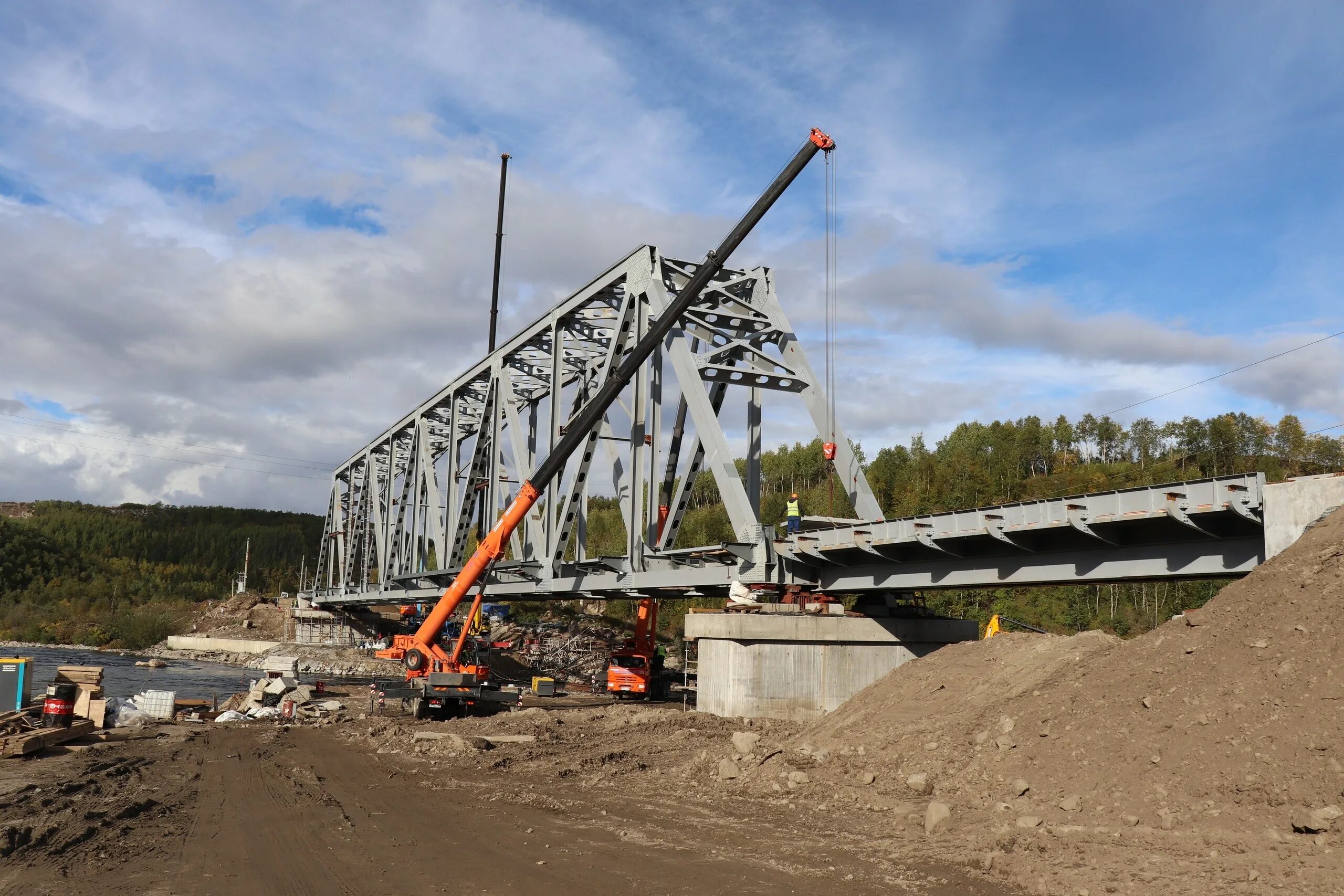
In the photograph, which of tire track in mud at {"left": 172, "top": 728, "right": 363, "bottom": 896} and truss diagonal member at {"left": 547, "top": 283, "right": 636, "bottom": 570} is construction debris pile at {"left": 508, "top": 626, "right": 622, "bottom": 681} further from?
tire track in mud at {"left": 172, "top": 728, "right": 363, "bottom": 896}

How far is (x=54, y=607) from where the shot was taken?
445 feet

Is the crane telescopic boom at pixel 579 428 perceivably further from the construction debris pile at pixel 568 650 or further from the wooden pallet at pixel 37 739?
the construction debris pile at pixel 568 650

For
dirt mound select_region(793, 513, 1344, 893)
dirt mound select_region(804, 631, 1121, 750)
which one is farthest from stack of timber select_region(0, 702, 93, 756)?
dirt mound select_region(804, 631, 1121, 750)

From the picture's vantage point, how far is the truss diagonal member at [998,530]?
67.5 ft

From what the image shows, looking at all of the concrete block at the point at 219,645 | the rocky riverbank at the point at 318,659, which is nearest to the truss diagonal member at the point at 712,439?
the rocky riverbank at the point at 318,659

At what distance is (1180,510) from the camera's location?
17656 millimetres

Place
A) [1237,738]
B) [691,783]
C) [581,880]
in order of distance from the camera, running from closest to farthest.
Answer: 1. [581,880]
2. [1237,738]
3. [691,783]

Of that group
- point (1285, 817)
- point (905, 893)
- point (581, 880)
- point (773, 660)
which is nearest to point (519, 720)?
point (773, 660)

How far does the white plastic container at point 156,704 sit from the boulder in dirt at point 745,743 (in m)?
20.9

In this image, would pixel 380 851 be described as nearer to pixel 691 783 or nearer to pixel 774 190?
pixel 691 783

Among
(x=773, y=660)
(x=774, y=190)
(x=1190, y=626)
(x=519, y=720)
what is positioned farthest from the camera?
(x=774, y=190)

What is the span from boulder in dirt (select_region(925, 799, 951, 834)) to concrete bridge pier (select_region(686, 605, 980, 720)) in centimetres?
1128

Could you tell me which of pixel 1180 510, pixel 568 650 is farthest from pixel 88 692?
pixel 568 650

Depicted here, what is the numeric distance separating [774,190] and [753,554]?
12.7 metres
